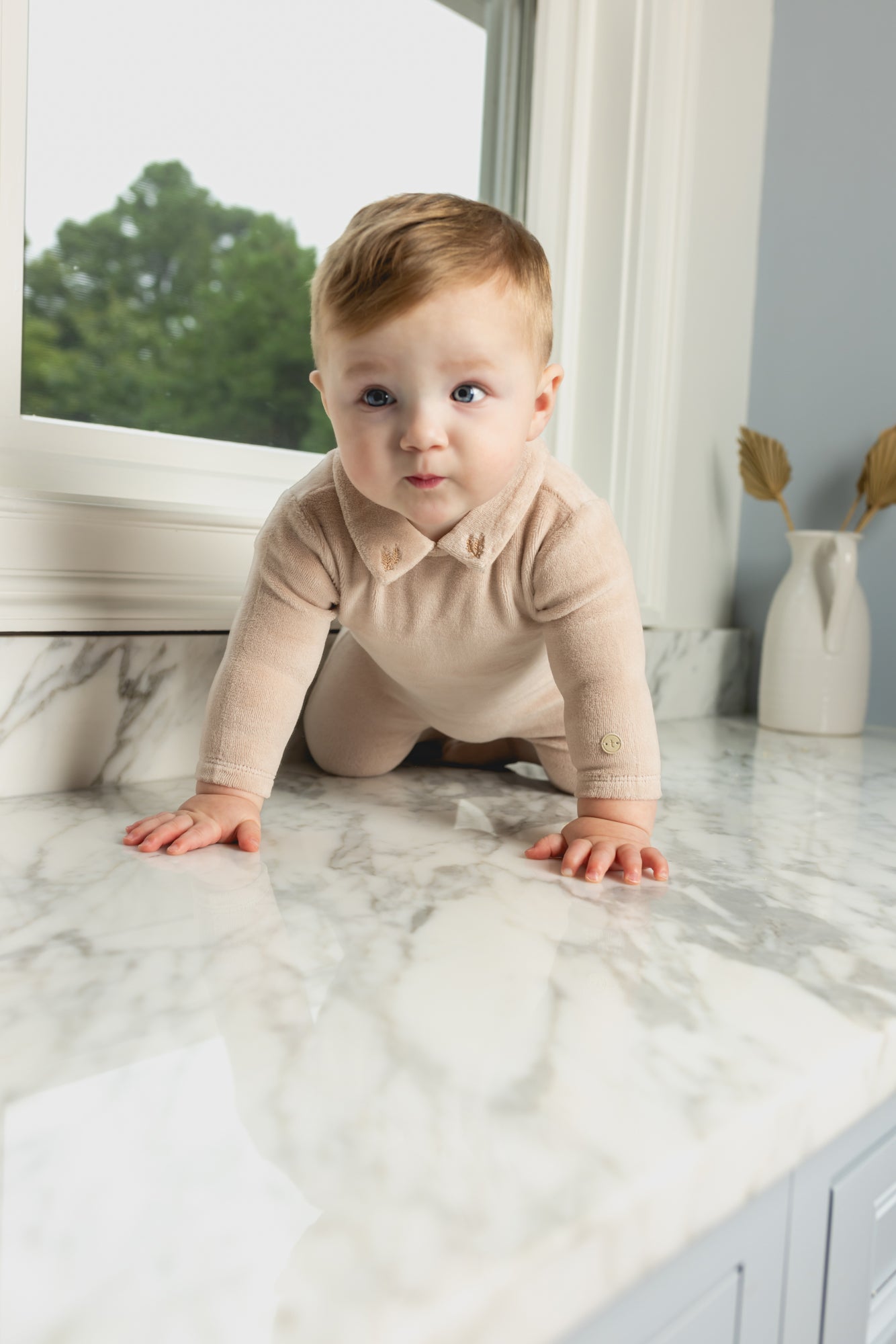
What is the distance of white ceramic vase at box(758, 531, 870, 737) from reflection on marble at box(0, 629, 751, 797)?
0.73m

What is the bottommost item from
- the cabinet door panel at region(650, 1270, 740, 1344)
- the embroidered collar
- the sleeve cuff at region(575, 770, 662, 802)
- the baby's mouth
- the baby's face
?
the cabinet door panel at region(650, 1270, 740, 1344)

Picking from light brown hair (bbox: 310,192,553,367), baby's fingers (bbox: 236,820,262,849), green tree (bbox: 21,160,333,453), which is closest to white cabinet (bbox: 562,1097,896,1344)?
baby's fingers (bbox: 236,820,262,849)

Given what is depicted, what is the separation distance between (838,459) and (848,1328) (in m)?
1.24

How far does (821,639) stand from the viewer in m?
1.40

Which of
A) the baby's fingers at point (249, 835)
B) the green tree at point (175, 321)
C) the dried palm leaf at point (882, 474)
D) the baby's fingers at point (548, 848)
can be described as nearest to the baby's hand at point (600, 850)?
the baby's fingers at point (548, 848)

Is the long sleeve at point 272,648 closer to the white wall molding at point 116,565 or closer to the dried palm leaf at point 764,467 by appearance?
the white wall molding at point 116,565

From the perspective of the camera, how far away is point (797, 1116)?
44 cm

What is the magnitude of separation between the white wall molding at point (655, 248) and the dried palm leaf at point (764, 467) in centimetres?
7

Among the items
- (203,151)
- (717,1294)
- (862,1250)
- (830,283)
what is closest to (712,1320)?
(717,1294)

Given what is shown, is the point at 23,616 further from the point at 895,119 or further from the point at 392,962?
the point at 895,119

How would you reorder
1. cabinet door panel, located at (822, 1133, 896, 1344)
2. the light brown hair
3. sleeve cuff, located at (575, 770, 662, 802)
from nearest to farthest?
1. cabinet door panel, located at (822, 1133, 896, 1344)
2. the light brown hair
3. sleeve cuff, located at (575, 770, 662, 802)

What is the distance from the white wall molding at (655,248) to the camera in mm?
1363

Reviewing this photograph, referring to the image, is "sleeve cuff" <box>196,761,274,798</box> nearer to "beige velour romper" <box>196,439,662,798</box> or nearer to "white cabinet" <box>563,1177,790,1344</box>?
"beige velour romper" <box>196,439,662,798</box>

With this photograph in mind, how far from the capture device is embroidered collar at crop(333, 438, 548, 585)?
32.4 inches
